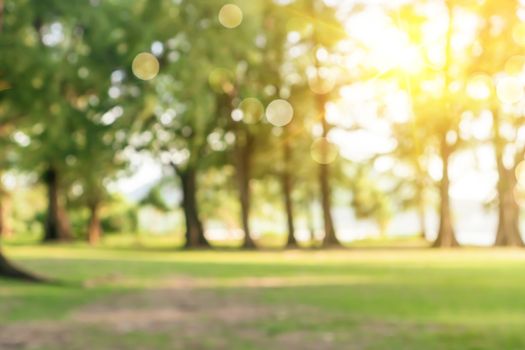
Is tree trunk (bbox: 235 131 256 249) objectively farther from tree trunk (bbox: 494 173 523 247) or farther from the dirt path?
the dirt path

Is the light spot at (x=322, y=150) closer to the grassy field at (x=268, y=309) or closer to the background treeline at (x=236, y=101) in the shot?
the background treeline at (x=236, y=101)

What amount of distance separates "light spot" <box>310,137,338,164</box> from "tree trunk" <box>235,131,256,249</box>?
11.6ft

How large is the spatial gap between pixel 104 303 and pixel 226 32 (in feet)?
20.3

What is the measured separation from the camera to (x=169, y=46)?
46.8 feet

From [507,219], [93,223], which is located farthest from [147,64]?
[93,223]

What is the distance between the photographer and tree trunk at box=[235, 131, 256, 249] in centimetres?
4322

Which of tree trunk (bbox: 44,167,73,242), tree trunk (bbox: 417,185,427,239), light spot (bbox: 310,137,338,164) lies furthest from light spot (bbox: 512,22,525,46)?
tree trunk (bbox: 417,185,427,239)

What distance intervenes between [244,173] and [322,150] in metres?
4.46

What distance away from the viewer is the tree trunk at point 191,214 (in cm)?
4478

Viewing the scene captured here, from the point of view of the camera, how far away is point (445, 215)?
42469 millimetres

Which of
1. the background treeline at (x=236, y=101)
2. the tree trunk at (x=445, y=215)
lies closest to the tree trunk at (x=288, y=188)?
the background treeline at (x=236, y=101)

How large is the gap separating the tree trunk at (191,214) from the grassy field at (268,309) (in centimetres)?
2079

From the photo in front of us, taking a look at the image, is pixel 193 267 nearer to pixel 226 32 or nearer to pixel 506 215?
pixel 226 32

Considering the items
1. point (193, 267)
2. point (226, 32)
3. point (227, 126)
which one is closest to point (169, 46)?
point (226, 32)
